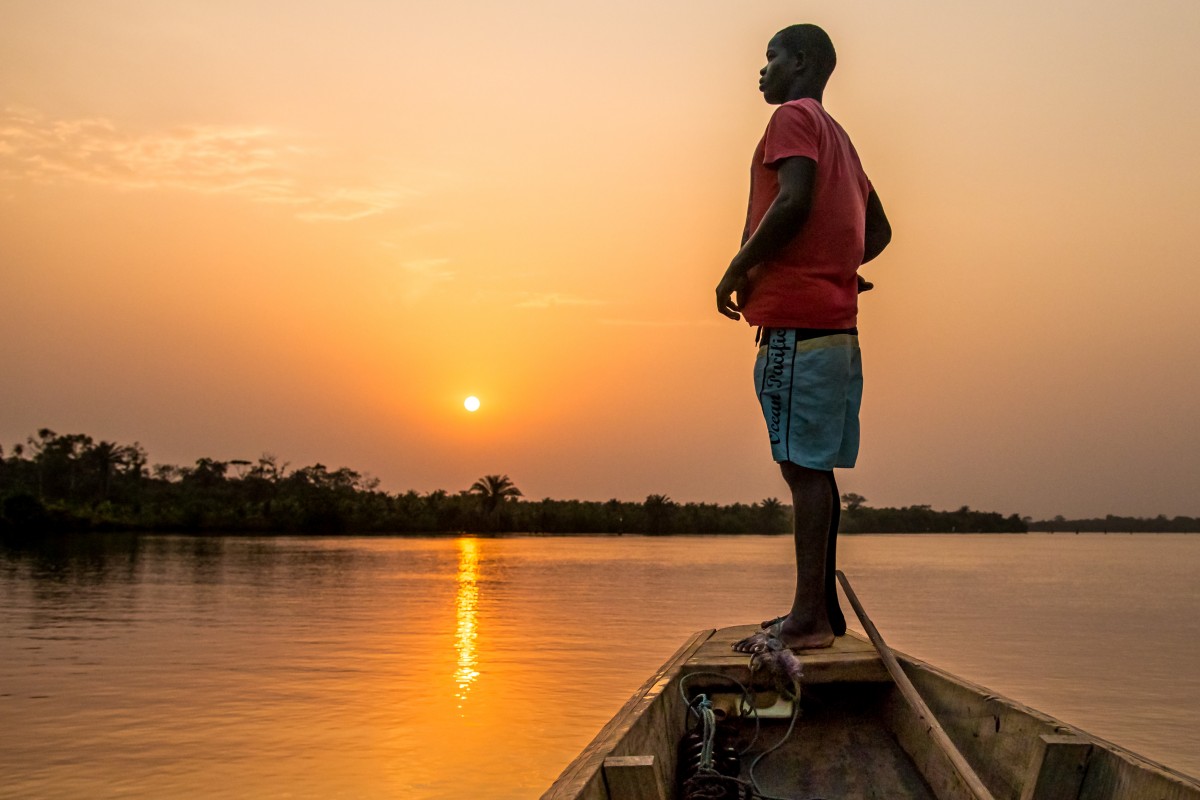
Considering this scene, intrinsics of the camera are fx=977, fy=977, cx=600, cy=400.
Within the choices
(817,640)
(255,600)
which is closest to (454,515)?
(255,600)

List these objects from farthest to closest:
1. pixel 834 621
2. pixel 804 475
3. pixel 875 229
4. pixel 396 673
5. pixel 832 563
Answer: pixel 396 673 < pixel 875 229 < pixel 834 621 < pixel 832 563 < pixel 804 475

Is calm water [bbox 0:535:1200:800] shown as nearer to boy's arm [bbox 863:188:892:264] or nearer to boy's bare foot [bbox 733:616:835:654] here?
boy's bare foot [bbox 733:616:835:654]

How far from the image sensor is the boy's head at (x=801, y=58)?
134 inches

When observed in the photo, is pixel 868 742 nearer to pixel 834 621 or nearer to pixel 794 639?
pixel 794 639

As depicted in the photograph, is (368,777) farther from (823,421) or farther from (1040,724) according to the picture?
(1040,724)

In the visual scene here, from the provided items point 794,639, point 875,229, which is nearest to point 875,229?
point 875,229

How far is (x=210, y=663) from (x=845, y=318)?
25.6 feet

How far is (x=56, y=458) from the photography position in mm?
79000

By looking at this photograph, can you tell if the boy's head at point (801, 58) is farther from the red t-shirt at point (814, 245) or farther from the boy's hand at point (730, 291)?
the boy's hand at point (730, 291)

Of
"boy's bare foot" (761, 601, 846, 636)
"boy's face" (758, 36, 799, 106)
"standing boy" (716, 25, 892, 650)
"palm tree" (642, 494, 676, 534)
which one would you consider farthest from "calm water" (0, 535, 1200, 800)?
"palm tree" (642, 494, 676, 534)

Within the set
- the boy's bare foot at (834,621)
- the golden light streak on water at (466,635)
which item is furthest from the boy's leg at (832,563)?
the golden light streak on water at (466,635)

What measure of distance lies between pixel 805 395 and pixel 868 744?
44.2 inches

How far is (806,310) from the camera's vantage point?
3.15 m

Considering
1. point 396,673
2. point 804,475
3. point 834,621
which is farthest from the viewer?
point 396,673
